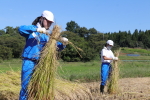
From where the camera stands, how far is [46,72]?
3.39 meters

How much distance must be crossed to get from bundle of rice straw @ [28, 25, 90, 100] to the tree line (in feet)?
0.82

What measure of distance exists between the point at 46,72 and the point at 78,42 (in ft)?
93.1

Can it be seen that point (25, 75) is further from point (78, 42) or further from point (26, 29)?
point (78, 42)

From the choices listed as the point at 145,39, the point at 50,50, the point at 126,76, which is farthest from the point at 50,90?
the point at 145,39

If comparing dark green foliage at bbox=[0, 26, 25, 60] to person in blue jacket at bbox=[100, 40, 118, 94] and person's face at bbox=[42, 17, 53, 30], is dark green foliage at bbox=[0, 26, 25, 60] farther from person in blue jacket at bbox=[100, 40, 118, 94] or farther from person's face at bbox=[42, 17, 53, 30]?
person's face at bbox=[42, 17, 53, 30]

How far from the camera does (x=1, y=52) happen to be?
26.4 meters

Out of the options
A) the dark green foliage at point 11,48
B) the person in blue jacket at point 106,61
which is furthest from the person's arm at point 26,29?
the dark green foliage at point 11,48

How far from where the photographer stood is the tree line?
19141 millimetres

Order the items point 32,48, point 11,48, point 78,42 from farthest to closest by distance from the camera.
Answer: point 78,42
point 11,48
point 32,48

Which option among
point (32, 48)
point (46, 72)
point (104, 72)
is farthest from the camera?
point (104, 72)

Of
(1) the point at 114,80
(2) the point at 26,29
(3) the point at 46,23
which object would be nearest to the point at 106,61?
(1) the point at 114,80

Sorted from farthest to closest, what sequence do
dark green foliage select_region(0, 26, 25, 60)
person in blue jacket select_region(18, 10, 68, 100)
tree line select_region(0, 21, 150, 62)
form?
dark green foliage select_region(0, 26, 25, 60) < tree line select_region(0, 21, 150, 62) < person in blue jacket select_region(18, 10, 68, 100)

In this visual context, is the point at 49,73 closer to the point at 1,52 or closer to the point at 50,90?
the point at 50,90

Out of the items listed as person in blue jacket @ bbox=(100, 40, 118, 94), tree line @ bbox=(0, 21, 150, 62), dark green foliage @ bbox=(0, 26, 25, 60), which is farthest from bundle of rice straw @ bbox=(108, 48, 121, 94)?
dark green foliage @ bbox=(0, 26, 25, 60)
